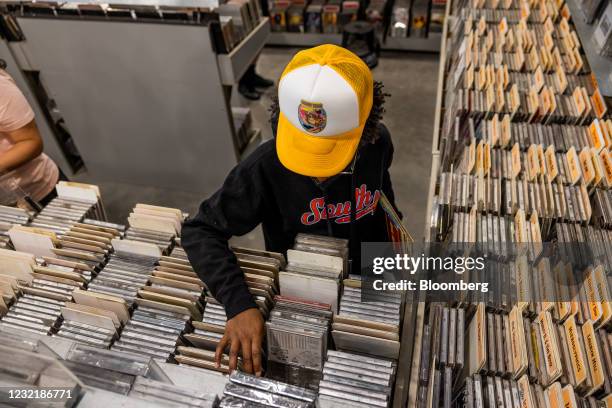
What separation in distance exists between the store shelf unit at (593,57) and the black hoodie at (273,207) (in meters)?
1.40

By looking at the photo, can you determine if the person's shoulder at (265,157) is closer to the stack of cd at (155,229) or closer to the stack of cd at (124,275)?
the stack of cd at (155,229)

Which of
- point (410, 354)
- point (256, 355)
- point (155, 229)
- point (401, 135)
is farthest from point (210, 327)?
point (401, 135)

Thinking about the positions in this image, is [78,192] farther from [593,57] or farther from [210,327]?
[593,57]

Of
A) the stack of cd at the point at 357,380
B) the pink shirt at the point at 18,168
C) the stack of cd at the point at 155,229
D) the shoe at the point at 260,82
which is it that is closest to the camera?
the stack of cd at the point at 357,380

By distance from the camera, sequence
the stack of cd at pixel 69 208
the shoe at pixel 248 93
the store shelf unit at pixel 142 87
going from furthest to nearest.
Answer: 1. the shoe at pixel 248 93
2. the store shelf unit at pixel 142 87
3. the stack of cd at pixel 69 208

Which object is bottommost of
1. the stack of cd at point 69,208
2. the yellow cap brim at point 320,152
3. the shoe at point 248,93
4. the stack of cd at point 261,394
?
the shoe at point 248,93

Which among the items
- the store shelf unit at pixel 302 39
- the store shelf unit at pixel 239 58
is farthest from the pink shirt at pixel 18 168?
the store shelf unit at pixel 302 39

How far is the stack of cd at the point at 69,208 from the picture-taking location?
6.10 ft

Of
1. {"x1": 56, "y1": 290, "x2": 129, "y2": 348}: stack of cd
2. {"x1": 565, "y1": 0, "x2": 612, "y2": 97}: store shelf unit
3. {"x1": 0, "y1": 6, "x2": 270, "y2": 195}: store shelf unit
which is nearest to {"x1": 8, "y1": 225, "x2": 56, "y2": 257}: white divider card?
{"x1": 56, "y1": 290, "x2": 129, "y2": 348}: stack of cd

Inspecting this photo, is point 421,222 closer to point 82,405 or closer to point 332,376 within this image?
point 332,376

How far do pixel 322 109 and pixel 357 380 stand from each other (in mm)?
825

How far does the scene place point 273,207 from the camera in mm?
1812

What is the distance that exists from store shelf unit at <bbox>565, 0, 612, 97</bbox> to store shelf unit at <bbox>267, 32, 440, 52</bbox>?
11.8ft

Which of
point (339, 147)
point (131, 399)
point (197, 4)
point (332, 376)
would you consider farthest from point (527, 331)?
point (197, 4)
